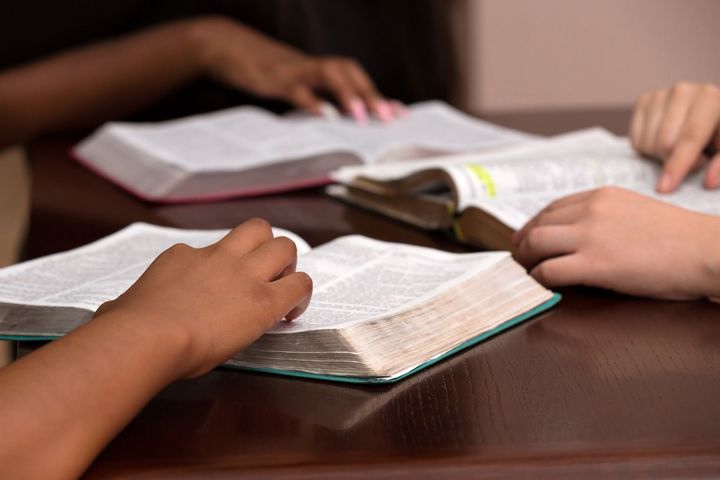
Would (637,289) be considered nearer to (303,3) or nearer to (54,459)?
(54,459)

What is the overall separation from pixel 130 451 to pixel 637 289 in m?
0.39

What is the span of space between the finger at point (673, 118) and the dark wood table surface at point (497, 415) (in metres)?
0.28

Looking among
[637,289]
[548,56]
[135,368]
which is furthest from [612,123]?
[548,56]

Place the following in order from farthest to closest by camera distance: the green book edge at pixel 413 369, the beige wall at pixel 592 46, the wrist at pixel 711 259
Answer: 1. the beige wall at pixel 592 46
2. the wrist at pixel 711 259
3. the green book edge at pixel 413 369

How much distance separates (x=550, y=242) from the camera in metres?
0.71

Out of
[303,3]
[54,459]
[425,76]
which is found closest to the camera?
[54,459]

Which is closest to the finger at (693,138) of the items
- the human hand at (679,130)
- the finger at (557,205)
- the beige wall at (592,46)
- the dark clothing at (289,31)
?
the human hand at (679,130)

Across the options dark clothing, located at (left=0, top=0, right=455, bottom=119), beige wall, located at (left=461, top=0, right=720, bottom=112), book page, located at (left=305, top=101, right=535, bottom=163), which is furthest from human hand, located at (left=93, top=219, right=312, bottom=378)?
beige wall, located at (left=461, top=0, right=720, bottom=112)

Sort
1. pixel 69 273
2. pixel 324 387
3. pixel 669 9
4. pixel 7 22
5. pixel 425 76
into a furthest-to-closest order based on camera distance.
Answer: pixel 669 9 → pixel 425 76 → pixel 7 22 → pixel 69 273 → pixel 324 387

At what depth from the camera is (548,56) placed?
2.82 m

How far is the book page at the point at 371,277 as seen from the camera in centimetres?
58

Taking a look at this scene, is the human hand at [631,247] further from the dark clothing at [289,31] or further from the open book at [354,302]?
the dark clothing at [289,31]

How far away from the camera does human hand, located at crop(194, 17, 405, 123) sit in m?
1.37

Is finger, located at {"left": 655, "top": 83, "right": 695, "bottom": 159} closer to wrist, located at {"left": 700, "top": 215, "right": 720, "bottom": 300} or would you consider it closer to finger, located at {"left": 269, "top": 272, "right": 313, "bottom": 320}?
wrist, located at {"left": 700, "top": 215, "right": 720, "bottom": 300}
